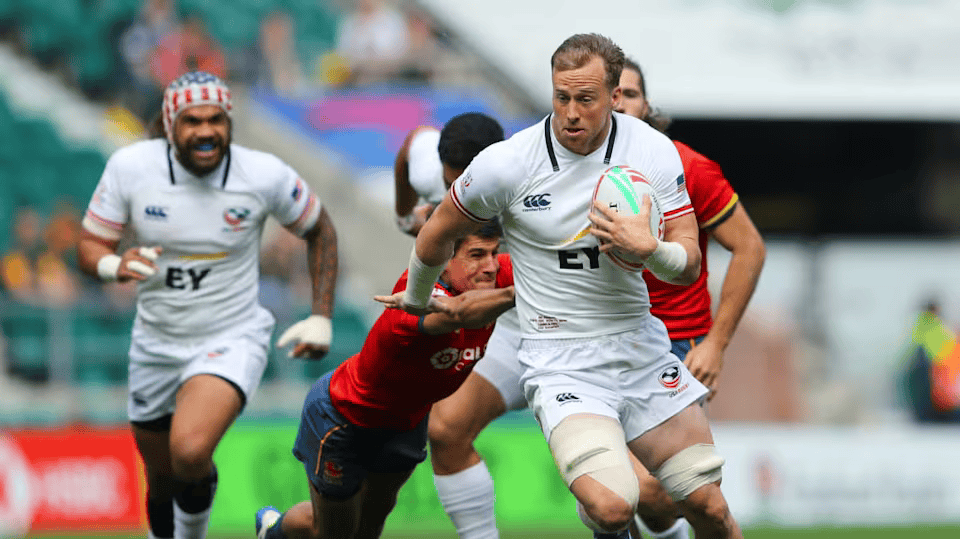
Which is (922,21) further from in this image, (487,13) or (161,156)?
(161,156)

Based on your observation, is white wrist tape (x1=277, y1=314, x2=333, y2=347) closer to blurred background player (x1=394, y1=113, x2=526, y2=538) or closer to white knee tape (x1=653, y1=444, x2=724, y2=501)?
blurred background player (x1=394, y1=113, x2=526, y2=538)

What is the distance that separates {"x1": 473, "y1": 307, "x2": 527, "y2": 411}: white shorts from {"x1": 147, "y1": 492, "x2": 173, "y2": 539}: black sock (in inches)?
76.8

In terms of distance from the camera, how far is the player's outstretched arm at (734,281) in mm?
6656

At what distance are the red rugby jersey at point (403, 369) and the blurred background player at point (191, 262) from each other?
103cm

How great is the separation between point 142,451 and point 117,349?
4.79m

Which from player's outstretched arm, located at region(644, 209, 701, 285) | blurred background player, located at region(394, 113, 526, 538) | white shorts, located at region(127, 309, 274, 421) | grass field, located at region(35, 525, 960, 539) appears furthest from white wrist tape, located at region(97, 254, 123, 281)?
grass field, located at region(35, 525, 960, 539)

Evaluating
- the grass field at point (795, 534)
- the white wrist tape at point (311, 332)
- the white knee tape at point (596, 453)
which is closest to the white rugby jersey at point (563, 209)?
the white knee tape at point (596, 453)

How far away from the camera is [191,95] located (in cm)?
760

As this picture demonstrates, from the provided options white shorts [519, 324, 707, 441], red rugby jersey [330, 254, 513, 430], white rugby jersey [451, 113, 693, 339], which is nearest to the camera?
white rugby jersey [451, 113, 693, 339]

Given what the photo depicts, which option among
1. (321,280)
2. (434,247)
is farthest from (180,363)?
(434,247)

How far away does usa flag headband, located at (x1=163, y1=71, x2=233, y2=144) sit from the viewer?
24.9 ft

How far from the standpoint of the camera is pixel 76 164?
1587 cm

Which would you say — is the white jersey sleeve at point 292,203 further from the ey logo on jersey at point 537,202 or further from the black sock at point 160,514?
the ey logo on jersey at point 537,202

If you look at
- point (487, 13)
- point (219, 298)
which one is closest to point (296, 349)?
point (219, 298)
